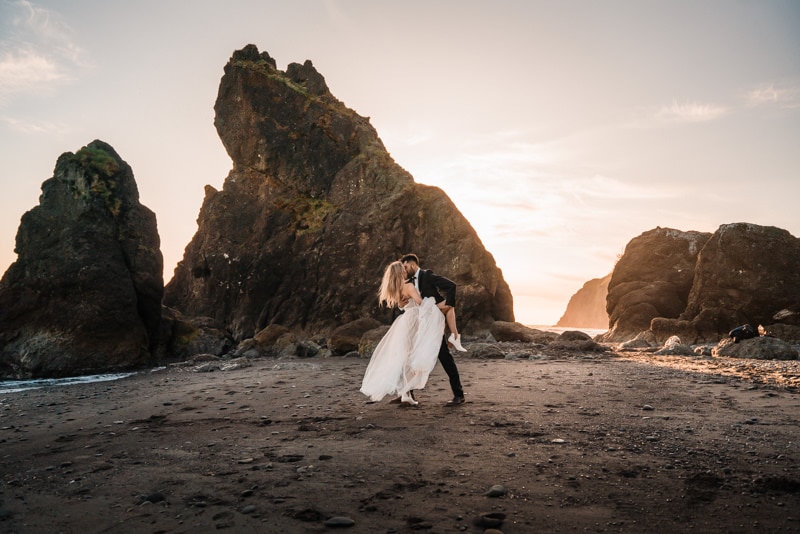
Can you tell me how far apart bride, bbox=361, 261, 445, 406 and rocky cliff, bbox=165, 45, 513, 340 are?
2458 cm

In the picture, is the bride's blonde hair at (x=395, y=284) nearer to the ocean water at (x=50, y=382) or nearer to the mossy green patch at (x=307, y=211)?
the ocean water at (x=50, y=382)

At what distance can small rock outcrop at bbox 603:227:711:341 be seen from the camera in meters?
32.8

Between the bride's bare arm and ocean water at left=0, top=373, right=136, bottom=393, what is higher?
the bride's bare arm

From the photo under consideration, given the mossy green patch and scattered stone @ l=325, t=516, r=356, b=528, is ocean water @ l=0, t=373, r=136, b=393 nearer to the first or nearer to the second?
scattered stone @ l=325, t=516, r=356, b=528

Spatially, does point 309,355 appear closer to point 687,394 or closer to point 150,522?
point 687,394

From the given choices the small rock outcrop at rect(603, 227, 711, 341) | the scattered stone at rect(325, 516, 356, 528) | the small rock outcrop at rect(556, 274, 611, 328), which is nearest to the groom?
the scattered stone at rect(325, 516, 356, 528)

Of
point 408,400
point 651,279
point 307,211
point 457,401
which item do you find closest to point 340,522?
point 408,400

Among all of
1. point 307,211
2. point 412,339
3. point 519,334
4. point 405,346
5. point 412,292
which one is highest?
point 307,211

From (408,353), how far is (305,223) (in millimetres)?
31835

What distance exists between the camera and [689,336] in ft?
89.8

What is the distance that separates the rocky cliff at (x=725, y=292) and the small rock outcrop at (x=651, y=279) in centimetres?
6

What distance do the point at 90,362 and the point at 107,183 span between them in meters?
9.72

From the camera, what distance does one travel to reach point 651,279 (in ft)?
115

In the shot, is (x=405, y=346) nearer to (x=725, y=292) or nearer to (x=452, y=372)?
(x=452, y=372)
